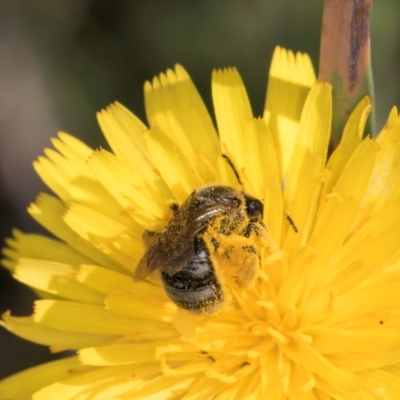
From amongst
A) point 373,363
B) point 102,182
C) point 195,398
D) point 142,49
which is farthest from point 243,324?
point 142,49

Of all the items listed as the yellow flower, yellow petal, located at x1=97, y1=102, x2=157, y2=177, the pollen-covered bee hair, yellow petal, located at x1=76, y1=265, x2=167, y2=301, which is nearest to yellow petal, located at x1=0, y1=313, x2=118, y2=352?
the yellow flower

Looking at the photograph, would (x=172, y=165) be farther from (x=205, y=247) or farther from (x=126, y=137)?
(x=205, y=247)

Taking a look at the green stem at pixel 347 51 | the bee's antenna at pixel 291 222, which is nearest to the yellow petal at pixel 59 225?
the bee's antenna at pixel 291 222

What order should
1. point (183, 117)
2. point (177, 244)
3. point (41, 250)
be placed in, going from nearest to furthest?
1. point (177, 244)
2. point (183, 117)
3. point (41, 250)

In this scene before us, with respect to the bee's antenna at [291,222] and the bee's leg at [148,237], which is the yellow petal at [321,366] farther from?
the bee's leg at [148,237]

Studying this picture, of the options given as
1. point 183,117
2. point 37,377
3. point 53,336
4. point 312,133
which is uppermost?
point 183,117

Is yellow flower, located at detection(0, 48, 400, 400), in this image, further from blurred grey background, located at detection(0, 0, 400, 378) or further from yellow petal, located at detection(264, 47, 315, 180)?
blurred grey background, located at detection(0, 0, 400, 378)

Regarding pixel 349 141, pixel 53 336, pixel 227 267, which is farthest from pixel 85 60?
pixel 227 267

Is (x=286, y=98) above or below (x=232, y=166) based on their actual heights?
above

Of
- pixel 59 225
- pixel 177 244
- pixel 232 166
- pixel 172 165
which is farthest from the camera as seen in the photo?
pixel 59 225
